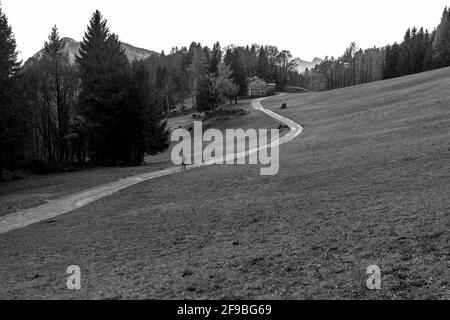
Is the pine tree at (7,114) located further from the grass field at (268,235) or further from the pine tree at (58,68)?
the grass field at (268,235)

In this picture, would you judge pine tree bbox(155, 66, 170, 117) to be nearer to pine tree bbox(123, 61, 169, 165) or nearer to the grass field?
pine tree bbox(123, 61, 169, 165)

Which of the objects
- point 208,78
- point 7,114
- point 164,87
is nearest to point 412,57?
point 208,78

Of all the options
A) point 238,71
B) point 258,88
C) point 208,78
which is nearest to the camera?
point 208,78

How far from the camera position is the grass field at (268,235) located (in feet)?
36.2

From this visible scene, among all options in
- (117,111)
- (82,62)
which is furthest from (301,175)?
(82,62)

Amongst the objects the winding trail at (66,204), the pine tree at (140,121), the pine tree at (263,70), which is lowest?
the winding trail at (66,204)

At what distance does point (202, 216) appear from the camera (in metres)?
21.6

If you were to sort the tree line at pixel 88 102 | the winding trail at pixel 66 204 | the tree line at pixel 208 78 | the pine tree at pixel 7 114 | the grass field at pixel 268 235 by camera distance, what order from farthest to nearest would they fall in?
the tree line at pixel 208 78 → the tree line at pixel 88 102 → the pine tree at pixel 7 114 → the winding trail at pixel 66 204 → the grass field at pixel 268 235

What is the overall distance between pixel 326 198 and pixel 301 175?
24.3 ft

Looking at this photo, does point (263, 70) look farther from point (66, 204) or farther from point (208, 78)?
point (66, 204)

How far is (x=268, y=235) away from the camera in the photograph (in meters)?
16.3

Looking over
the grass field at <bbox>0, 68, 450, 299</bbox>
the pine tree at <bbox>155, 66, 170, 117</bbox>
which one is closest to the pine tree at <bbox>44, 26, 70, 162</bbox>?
the grass field at <bbox>0, 68, 450, 299</bbox>

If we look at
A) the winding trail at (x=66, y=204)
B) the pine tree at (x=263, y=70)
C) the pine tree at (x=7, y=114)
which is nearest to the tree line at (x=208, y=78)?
the pine tree at (x=263, y=70)

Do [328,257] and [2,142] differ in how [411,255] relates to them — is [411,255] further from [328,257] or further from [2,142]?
[2,142]
